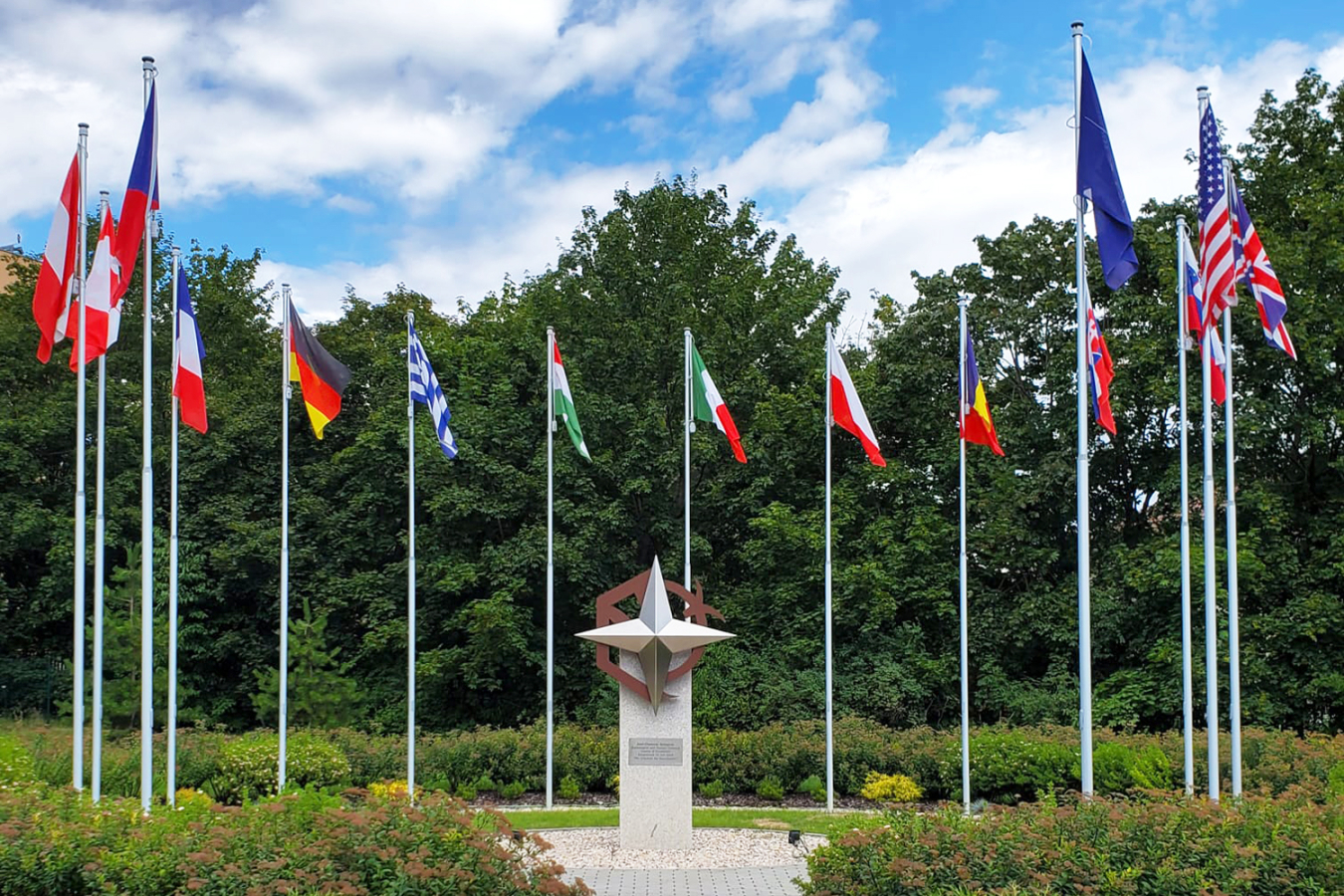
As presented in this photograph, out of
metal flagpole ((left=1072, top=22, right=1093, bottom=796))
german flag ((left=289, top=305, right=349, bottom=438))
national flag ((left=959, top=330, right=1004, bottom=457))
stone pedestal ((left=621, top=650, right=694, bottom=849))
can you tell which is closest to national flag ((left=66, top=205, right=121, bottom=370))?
german flag ((left=289, top=305, right=349, bottom=438))

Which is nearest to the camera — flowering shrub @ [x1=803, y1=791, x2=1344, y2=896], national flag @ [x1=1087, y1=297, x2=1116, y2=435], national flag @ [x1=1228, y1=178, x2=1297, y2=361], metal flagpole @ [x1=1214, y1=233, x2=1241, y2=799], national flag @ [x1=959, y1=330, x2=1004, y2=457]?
flowering shrub @ [x1=803, y1=791, x2=1344, y2=896]

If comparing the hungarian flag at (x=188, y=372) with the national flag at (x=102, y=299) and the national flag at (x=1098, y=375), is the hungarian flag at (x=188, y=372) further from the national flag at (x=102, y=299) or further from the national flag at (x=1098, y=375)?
the national flag at (x=1098, y=375)

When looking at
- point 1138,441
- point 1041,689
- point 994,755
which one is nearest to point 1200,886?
point 994,755

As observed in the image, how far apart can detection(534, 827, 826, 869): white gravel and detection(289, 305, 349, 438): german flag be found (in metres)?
7.06

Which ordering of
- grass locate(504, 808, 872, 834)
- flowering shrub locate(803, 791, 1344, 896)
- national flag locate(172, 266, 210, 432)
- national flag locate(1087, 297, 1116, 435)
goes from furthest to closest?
grass locate(504, 808, 872, 834), national flag locate(172, 266, 210, 432), national flag locate(1087, 297, 1116, 435), flowering shrub locate(803, 791, 1344, 896)

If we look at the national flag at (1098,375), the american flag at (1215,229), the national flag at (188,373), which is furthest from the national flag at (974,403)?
the national flag at (188,373)

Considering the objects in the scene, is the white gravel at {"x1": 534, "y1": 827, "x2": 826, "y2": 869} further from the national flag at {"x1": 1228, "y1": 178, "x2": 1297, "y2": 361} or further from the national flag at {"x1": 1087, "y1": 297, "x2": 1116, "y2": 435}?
the national flag at {"x1": 1228, "y1": 178, "x2": 1297, "y2": 361}

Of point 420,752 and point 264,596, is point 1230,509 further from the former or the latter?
point 264,596

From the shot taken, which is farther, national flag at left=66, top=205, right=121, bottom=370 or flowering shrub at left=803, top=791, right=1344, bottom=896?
national flag at left=66, top=205, right=121, bottom=370

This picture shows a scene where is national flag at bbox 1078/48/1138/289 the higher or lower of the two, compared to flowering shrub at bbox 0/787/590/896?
higher

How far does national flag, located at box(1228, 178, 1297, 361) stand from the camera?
1380cm

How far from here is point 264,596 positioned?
30688 mm

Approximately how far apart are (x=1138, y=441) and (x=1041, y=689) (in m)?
6.20

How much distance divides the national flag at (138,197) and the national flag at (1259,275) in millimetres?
12643
